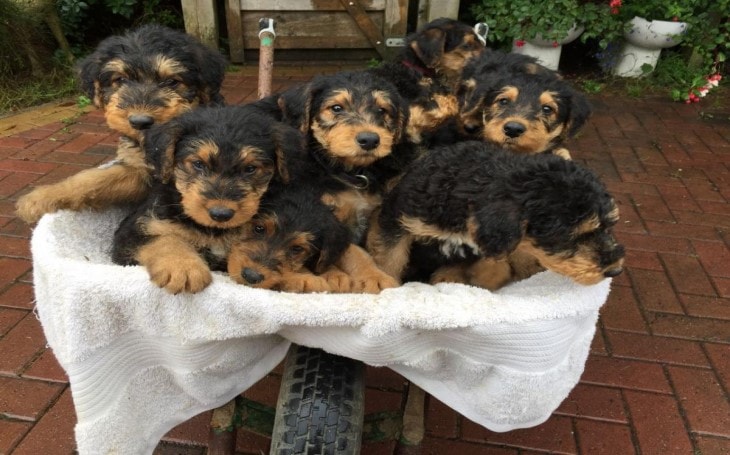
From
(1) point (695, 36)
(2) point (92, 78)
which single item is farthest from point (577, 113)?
(1) point (695, 36)

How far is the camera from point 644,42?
353 inches

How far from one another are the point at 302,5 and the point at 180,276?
27.0ft

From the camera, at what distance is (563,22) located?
8141 mm

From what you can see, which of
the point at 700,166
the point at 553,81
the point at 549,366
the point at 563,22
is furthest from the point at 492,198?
the point at 563,22

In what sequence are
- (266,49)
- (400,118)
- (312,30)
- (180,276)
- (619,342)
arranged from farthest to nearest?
(312,30) < (619,342) < (266,49) < (400,118) < (180,276)

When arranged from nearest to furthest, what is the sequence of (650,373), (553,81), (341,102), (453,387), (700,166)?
(453,387)
(341,102)
(553,81)
(650,373)
(700,166)

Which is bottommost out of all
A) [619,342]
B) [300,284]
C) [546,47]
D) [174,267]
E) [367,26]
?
[619,342]

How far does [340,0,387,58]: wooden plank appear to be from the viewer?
914 cm

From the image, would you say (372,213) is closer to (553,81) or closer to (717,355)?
(553,81)

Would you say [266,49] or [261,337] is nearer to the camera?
[261,337]

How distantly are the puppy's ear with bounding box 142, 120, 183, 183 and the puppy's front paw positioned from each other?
0.69 m

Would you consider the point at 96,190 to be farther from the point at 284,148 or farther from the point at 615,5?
the point at 615,5

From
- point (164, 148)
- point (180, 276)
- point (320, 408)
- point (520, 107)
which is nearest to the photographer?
point (180, 276)

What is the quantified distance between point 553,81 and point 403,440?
2.09 m
